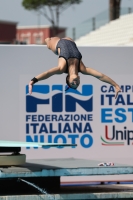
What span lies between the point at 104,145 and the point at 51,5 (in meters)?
50.3

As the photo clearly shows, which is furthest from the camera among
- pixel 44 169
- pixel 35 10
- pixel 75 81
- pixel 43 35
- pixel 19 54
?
pixel 43 35

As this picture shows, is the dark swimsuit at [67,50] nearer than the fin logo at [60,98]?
Yes

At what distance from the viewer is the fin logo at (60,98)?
13.0m

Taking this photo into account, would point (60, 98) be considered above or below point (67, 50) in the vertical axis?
below

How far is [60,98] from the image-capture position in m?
13.1

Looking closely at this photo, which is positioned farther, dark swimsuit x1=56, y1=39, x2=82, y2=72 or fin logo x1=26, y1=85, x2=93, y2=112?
fin logo x1=26, y1=85, x2=93, y2=112

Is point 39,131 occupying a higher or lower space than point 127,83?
lower

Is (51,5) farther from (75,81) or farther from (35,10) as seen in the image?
(75,81)

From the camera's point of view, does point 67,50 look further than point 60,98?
No

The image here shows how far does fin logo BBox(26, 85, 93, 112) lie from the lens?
513 inches

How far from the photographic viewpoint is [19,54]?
42.4 feet

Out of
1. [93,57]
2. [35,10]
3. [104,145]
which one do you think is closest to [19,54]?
[93,57]

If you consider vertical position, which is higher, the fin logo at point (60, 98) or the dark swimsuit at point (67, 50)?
the dark swimsuit at point (67, 50)

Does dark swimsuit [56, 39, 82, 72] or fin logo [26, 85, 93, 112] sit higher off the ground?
dark swimsuit [56, 39, 82, 72]
